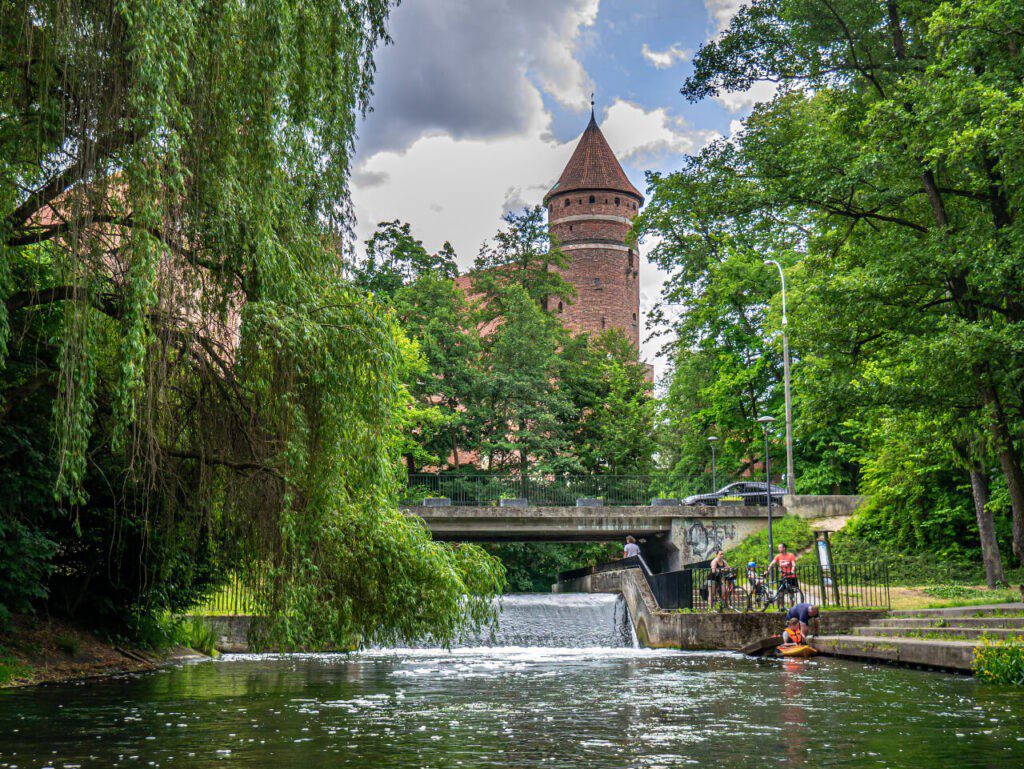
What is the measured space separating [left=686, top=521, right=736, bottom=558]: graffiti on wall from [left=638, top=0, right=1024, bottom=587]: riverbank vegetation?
6.27 meters

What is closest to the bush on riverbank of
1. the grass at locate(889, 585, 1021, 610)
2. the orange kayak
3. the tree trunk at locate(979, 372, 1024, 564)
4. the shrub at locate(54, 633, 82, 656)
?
the grass at locate(889, 585, 1021, 610)

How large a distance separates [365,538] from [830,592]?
18017 mm

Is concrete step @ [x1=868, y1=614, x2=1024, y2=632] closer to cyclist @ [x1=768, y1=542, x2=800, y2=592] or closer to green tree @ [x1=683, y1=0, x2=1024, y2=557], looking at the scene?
cyclist @ [x1=768, y1=542, x2=800, y2=592]

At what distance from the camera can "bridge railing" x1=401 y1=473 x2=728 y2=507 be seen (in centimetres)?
4272

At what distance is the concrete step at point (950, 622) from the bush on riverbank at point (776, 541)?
12.0 meters

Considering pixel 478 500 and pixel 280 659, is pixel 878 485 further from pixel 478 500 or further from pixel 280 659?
pixel 280 659

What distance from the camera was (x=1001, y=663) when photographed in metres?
13.1

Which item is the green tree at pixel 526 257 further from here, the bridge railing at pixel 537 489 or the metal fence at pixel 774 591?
the metal fence at pixel 774 591

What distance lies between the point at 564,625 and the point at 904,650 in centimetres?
1278

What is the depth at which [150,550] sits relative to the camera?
1371 centimetres

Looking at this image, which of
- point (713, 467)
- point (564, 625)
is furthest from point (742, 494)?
point (564, 625)

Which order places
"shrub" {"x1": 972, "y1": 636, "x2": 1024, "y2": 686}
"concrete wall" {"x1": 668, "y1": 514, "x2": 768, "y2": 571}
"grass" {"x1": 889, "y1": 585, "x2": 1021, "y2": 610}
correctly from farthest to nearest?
"concrete wall" {"x1": 668, "y1": 514, "x2": 768, "y2": 571}
"grass" {"x1": 889, "y1": 585, "x2": 1021, "y2": 610}
"shrub" {"x1": 972, "y1": 636, "x2": 1024, "y2": 686}

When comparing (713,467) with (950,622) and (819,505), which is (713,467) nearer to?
(819,505)

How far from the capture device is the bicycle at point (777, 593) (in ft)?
76.6
